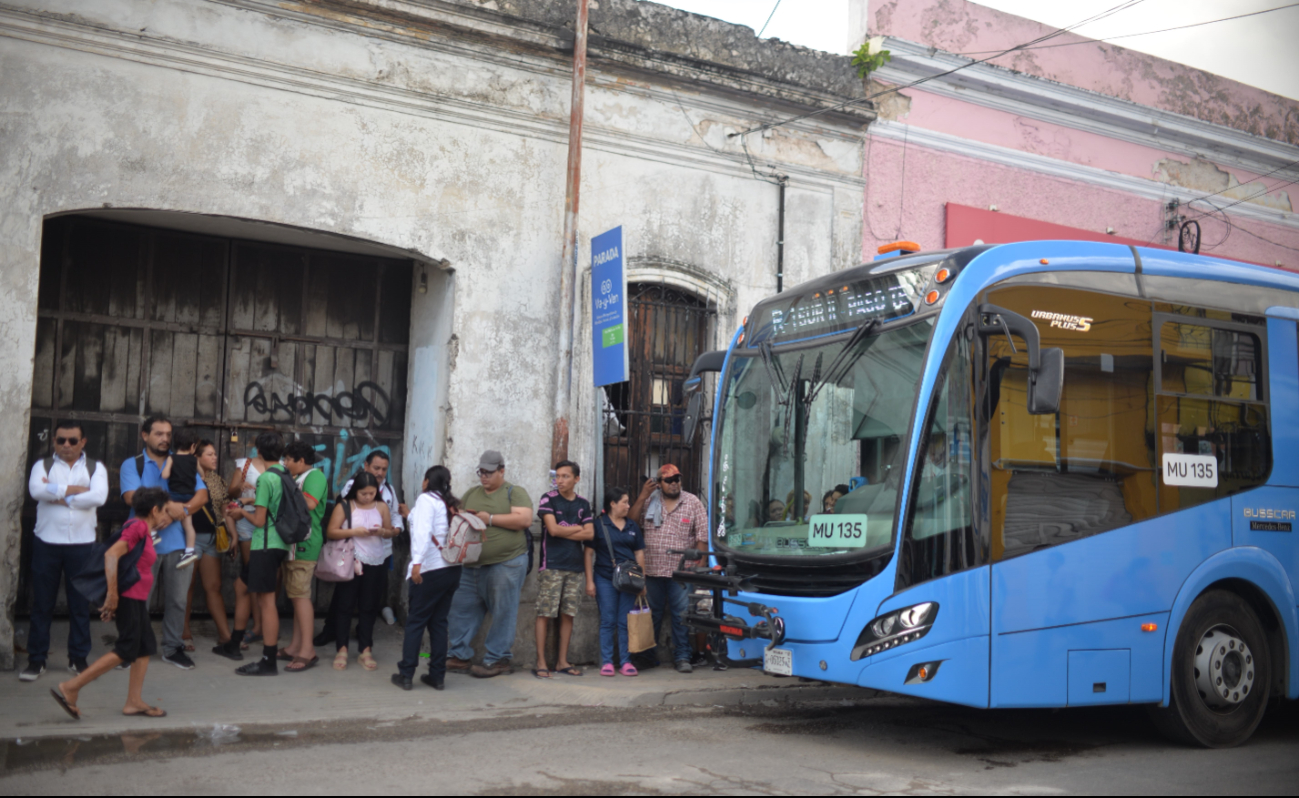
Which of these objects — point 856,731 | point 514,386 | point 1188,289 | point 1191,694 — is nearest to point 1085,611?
point 1191,694

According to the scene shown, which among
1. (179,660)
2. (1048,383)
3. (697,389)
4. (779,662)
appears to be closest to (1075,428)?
Answer: (1048,383)

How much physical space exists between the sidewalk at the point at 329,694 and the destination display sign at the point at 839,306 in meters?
2.96

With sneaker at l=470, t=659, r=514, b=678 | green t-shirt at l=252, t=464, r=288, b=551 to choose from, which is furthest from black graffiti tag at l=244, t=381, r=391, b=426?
sneaker at l=470, t=659, r=514, b=678

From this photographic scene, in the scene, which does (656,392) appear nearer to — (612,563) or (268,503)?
(612,563)

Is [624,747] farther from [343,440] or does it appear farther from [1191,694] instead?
[343,440]

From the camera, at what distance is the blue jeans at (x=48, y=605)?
773 cm

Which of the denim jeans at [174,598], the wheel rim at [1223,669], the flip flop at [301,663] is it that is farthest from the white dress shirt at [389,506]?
the wheel rim at [1223,669]

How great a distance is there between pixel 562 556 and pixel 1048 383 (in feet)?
15.0

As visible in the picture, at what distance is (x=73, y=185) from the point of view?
838cm

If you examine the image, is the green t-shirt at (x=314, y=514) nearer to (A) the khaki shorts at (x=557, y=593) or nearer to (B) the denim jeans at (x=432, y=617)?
(B) the denim jeans at (x=432, y=617)

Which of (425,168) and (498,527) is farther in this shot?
(425,168)

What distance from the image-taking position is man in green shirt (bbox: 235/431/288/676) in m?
8.12

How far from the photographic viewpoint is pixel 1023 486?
6.30 m

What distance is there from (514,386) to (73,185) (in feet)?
13.0
